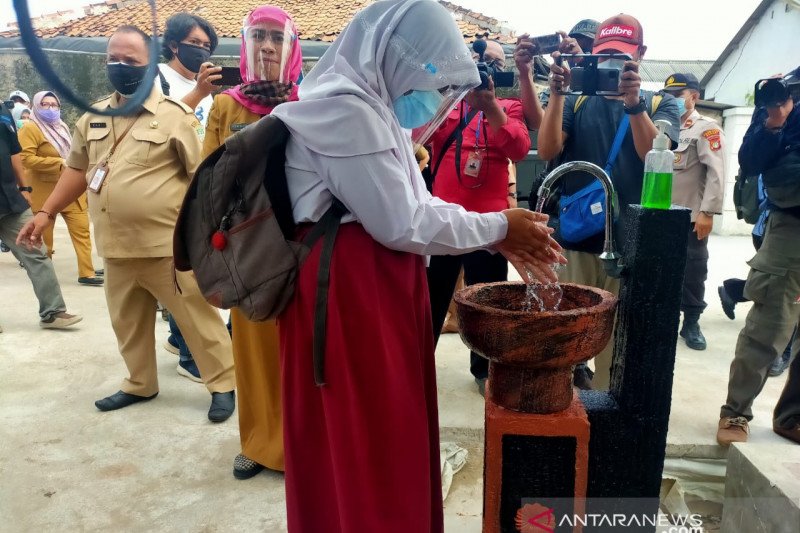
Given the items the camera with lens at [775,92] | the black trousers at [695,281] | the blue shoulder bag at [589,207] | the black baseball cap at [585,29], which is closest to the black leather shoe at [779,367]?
the black trousers at [695,281]

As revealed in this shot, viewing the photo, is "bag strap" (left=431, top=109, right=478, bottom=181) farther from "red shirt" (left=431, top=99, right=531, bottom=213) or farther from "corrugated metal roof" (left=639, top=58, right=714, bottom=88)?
"corrugated metal roof" (left=639, top=58, right=714, bottom=88)

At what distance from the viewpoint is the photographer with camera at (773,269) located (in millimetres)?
2385

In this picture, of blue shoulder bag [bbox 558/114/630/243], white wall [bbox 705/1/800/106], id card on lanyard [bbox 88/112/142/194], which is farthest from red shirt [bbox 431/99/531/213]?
white wall [bbox 705/1/800/106]

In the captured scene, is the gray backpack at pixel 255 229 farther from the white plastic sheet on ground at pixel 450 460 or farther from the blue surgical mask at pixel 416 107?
the white plastic sheet on ground at pixel 450 460

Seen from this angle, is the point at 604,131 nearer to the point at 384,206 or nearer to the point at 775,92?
the point at 775,92

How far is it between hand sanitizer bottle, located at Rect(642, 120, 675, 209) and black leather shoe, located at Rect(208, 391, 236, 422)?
2.18 meters

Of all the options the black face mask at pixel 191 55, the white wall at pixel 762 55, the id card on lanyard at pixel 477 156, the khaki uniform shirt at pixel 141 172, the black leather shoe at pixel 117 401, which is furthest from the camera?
the white wall at pixel 762 55

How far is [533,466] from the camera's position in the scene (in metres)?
1.58

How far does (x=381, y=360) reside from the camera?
1.42 meters

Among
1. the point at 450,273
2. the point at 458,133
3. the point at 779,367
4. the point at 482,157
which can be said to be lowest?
the point at 779,367

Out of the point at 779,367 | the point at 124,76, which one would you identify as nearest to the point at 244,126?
the point at 124,76

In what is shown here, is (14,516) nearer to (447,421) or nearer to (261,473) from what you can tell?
(261,473)

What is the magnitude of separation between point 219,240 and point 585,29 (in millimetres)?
2159

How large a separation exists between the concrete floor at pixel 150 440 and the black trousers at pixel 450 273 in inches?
20.9
